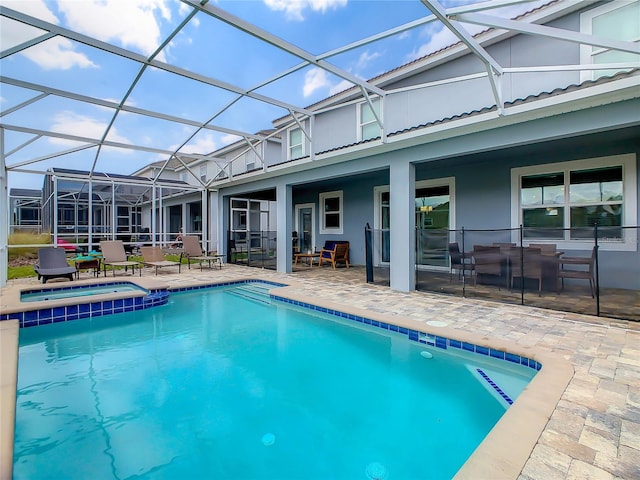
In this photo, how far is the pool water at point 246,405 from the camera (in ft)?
8.08

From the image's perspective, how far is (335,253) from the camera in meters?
11.2

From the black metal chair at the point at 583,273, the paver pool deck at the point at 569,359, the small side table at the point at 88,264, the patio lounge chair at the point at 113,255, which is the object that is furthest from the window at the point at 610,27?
the small side table at the point at 88,264

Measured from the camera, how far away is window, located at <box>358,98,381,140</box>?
9609mm

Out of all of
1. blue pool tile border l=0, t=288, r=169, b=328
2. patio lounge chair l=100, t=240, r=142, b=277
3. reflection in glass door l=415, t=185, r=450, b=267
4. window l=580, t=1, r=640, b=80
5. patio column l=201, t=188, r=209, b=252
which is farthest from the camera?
patio column l=201, t=188, r=209, b=252

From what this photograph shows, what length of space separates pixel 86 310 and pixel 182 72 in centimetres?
478

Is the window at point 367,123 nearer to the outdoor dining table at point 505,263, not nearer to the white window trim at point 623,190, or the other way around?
the white window trim at point 623,190

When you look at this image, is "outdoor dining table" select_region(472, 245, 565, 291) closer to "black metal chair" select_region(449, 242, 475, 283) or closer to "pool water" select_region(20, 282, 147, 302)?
"black metal chair" select_region(449, 242, 475, 283)

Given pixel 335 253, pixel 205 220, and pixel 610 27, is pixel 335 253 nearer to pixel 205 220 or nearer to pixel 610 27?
pixel 205 220

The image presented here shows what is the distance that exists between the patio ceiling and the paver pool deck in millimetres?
3523

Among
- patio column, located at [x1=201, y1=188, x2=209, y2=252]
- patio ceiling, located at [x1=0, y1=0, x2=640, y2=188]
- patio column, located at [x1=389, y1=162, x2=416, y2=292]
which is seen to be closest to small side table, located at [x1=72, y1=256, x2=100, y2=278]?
patio ceiling, located at [x1=0, y1=0, x2=640, y2=188]

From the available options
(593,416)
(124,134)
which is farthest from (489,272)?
(124,134)

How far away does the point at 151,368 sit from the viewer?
13.3 ft

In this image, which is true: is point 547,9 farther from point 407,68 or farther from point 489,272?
point 489,272

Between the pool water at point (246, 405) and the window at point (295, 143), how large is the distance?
8.35 metres
